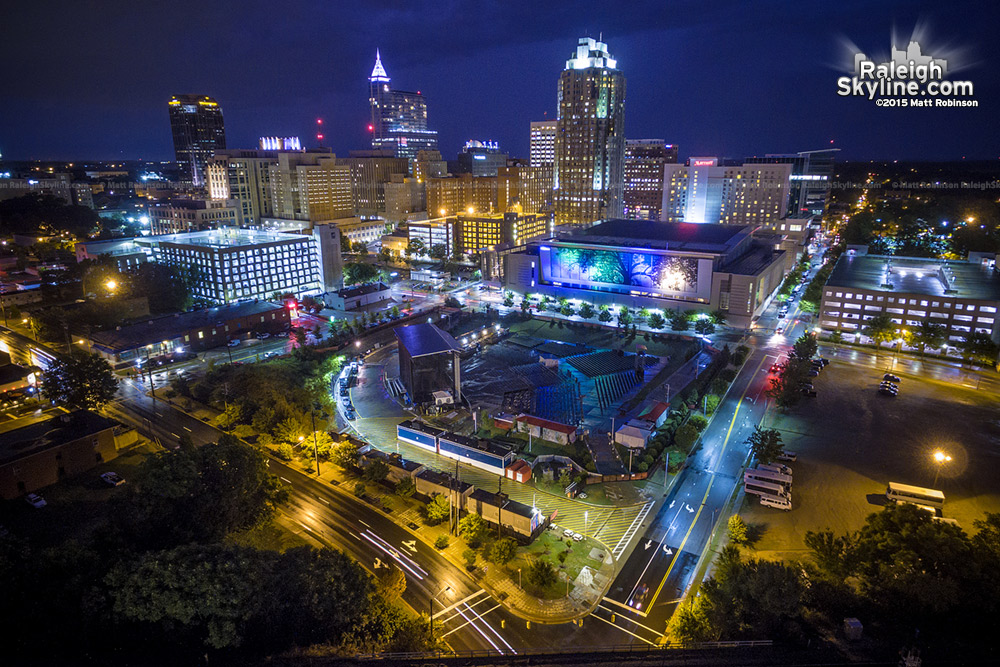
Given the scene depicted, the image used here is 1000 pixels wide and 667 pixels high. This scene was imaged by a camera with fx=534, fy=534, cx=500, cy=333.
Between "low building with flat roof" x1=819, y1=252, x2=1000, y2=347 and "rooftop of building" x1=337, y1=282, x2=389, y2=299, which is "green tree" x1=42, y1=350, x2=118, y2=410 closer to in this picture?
"rooftop of building" x1=337, y1=282, x2=389, y2=299

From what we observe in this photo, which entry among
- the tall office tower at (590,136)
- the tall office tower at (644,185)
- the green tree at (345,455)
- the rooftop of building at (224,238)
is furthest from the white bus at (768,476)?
the tall office tower at (644,185)

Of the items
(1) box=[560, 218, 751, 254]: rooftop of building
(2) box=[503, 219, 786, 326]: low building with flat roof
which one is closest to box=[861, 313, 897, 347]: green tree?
(2) box=[503, 219, 786, 326]: low building with flat roof

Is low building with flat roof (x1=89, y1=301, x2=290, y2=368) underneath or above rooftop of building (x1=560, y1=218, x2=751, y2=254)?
underneath

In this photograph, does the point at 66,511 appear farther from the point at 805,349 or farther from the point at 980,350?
the point at 980,350

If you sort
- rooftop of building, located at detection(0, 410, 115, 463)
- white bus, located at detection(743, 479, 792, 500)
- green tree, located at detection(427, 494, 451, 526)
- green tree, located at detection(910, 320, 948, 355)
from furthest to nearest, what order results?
green tree, located at detection(910, 320, 948, 355)
rooftop of building, located at detection(0, 410, 115, 463)
white bus, located at detection(743, 479, 792, 500)
green tree, located at detection(427, 494, 451, 526)

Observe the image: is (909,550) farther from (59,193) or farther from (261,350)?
(59,193)

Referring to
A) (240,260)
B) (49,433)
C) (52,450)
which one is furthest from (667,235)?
(52,450)
